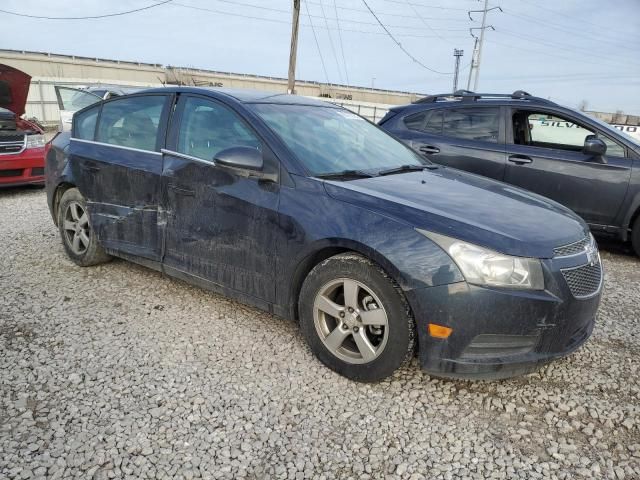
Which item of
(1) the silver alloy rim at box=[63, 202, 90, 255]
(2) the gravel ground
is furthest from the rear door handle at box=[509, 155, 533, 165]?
(1) the silver alloy rim at box=[63, 202, 90, 255]

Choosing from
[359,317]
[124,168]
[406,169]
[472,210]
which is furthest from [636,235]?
[124,168]

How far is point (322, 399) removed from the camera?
2646 millimetres

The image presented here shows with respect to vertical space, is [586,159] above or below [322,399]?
above

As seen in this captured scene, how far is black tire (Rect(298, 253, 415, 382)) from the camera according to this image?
8.36ft

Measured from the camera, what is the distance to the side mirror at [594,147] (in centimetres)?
533

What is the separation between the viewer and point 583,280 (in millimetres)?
2627

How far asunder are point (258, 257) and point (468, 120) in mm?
4175

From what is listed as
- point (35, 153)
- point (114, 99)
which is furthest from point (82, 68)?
point (114, 99)

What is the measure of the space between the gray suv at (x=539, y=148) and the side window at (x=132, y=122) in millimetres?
3583

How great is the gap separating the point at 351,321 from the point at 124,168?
7.58ft

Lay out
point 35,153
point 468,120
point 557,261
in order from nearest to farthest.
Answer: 1. point 557,261
2. point 468,120
3. point 35,153

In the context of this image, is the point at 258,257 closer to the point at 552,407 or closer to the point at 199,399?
the point at 199,399

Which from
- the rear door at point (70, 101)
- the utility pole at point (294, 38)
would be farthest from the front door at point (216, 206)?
the utility pole at point (294, 38)

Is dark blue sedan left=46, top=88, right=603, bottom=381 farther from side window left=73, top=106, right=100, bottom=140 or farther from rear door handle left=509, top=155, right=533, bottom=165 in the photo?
rear door handle left=509, top=155, right=533, bottom=165
